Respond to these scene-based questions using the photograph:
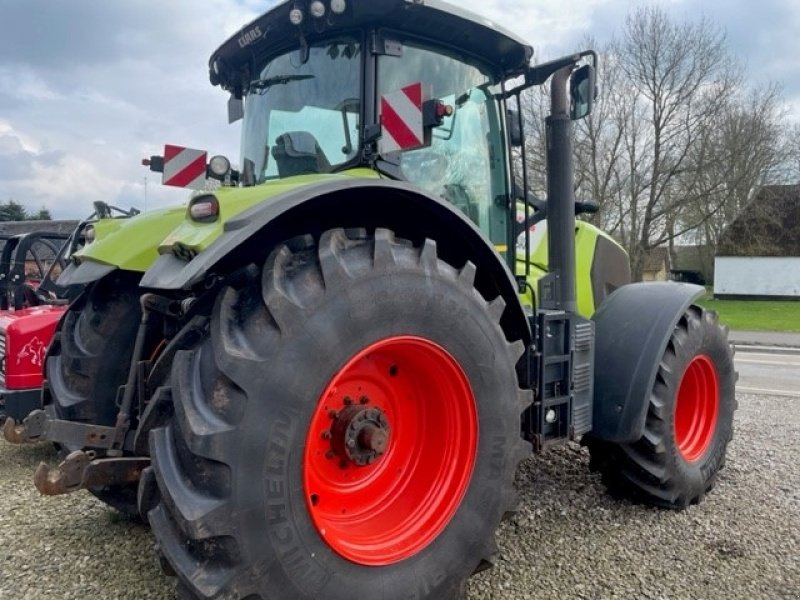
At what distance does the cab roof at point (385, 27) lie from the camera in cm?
279

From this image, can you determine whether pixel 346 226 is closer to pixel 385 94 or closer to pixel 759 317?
pixel 385 94

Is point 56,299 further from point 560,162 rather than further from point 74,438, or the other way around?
point 560,162

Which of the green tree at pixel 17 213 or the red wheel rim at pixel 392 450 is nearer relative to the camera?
the red wheel rim at pixel 392 450

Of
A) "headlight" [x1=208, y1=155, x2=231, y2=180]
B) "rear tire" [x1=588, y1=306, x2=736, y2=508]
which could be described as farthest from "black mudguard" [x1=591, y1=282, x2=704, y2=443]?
"headlight" [x1=208, y1=155, x2=231, y2=180]

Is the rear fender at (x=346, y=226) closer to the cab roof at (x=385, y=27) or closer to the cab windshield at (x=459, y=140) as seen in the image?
the cab windshield at (x=459, y=140)

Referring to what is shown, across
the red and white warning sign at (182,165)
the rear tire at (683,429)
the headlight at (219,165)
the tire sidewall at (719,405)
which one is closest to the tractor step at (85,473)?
the headlight at (219,165)

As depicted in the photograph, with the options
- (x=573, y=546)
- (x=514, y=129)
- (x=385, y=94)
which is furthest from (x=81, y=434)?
(x=514, y=129)

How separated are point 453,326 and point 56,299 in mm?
5400

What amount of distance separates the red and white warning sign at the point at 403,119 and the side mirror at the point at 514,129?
102cm

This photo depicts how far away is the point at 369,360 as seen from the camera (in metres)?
2.47

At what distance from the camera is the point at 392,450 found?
2609 millimetres

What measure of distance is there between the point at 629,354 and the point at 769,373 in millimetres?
7991

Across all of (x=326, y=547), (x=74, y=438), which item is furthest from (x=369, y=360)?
(x=74, y=438)

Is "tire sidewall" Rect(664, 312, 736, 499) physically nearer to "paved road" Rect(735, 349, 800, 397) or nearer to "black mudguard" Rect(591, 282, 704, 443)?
"black mudguard" Rect(591, 282, 704, 443)
